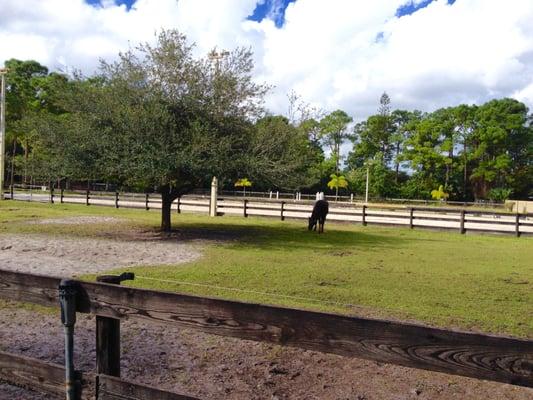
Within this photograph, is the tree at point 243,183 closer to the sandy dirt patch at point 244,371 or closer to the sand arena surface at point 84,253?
the sand arena surface at point 84,253

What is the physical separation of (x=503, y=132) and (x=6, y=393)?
208 feet

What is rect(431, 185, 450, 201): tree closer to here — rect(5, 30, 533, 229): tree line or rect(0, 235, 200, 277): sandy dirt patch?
rect(5, 30, 533, 229): tree line

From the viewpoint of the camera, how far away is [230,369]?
463cm

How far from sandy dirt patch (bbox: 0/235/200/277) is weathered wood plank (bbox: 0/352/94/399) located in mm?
5941

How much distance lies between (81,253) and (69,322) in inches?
378

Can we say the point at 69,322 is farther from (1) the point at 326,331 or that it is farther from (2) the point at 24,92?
(2) the point at 24,92

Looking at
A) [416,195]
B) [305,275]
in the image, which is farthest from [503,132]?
[305,275]

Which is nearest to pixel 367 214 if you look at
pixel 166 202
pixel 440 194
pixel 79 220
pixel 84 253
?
pixel 166 202

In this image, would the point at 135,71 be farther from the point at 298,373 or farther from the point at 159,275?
the point at 298,373

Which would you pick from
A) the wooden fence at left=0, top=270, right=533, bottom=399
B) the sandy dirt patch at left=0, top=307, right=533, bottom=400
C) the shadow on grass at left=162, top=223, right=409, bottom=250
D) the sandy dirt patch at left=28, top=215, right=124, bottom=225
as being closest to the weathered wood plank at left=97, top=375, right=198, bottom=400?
the wooden fence at left=0, top=270, right=533, bottom=399

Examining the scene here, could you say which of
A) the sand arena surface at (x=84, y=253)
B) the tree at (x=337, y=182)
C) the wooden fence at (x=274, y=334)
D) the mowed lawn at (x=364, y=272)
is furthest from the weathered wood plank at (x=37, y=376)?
the tree at (x=337, y=182)

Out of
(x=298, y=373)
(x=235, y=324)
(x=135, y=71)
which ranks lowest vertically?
(x=298, y=373)

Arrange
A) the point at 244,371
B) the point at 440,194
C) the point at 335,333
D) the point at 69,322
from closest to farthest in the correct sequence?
the point at 335,333, the point at 69,322, the point at 244,371, the point at 440,194

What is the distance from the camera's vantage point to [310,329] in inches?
94.8
